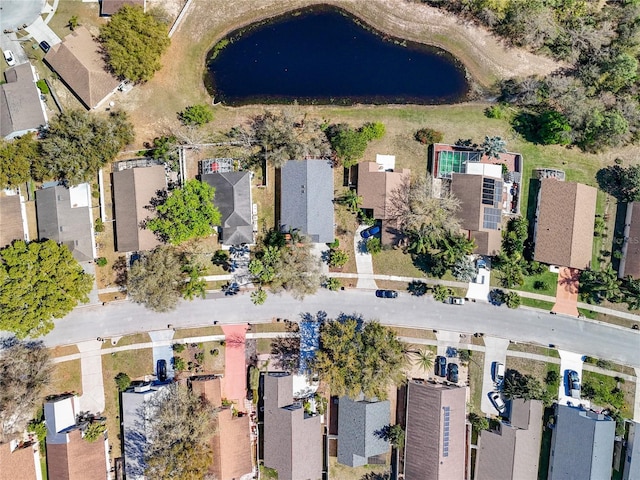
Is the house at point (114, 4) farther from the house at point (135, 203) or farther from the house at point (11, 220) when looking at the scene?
the house at point (11, 220)

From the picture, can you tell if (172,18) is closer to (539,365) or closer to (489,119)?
(489,119)

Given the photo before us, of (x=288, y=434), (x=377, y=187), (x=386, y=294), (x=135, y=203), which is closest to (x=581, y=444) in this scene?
(x=386, y=294)

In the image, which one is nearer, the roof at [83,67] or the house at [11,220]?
the house at [11,220]

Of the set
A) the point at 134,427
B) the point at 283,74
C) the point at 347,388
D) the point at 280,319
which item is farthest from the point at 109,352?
the point at 283,74

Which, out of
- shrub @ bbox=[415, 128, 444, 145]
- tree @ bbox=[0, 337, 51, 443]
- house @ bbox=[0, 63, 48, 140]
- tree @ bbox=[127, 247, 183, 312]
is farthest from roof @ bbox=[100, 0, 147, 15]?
tree @ bbox=[0, 337, 51, 443]

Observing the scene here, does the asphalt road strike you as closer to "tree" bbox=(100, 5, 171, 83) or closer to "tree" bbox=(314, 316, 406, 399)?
"tree" bbox=(314, 316, 406, 399)

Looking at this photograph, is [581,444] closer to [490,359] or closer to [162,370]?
[490,359]

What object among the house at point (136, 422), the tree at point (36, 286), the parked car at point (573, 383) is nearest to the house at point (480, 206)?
the parked car at point (573, 383)
